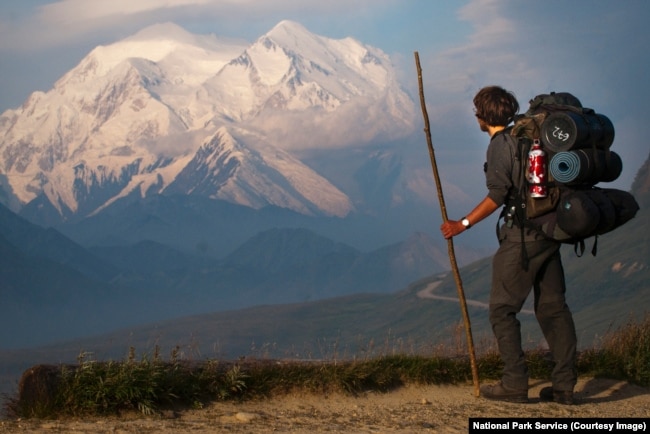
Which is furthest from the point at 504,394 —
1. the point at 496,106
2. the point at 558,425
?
the point at 496,106

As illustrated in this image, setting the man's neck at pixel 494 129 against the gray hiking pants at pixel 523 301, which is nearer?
the gray hiking pants at pixel 523 301

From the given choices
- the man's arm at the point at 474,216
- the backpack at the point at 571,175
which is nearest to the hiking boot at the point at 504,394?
the backpack at the point at 571,175

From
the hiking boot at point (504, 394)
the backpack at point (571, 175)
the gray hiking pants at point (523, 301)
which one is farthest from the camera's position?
the hiking boot at point (504, 394)

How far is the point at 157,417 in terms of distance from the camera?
29.2 ft

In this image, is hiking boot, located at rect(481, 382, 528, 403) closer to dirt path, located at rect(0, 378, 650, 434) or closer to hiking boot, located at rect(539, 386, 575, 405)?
dirt path, located at rect(0, 378, 650, 434)

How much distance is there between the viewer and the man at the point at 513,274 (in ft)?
31.5

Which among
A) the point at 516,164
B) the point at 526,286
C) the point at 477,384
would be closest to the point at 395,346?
the point at 477,384

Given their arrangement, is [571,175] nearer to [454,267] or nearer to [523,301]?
[523,301]

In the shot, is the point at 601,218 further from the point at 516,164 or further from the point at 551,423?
the point at 551,423

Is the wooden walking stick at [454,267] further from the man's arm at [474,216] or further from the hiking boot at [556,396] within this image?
the hiking boot at [556,396]

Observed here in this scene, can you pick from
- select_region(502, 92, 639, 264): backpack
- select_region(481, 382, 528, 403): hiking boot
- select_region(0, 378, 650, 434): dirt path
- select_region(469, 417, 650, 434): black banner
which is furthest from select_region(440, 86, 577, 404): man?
select_region(469, 417, 650, 434): black banner

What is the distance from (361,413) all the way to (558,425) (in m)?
1.91

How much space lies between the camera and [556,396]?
32.8 ft

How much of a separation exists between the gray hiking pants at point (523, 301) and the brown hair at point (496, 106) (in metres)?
1.12
